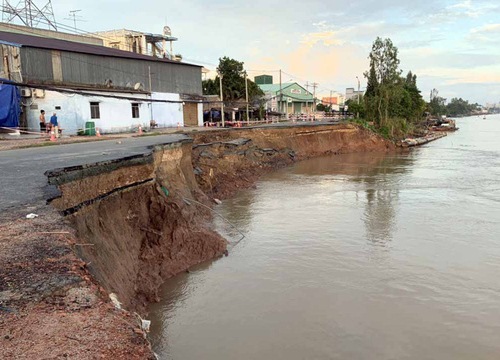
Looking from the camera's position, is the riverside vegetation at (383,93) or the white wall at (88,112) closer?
the white wall at (88,112)

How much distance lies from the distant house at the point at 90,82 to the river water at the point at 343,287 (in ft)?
39.0

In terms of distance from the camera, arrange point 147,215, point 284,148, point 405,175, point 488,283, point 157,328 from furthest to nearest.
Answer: point 284,148, point 405,175, point 147,215, point 488,283, point 157,328

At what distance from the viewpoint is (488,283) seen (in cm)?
927

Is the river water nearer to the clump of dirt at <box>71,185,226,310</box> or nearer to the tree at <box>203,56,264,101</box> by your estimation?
the clump of dirt at <box>71,185,226,310</box>

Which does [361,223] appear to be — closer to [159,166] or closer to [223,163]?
[159,166]

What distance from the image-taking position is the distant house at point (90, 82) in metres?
25.6

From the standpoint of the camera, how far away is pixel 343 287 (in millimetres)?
9102

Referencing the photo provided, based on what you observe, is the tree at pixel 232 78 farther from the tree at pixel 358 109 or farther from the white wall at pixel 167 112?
the tree at pixel 358 109

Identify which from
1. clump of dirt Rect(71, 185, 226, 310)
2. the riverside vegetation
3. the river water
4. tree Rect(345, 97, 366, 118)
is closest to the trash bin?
the river water

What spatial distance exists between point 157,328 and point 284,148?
87.5ft

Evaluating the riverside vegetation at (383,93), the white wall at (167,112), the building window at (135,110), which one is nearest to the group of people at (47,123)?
the building window at (135,110)

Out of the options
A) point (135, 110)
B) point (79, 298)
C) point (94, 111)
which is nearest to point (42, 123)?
point (94, 111)

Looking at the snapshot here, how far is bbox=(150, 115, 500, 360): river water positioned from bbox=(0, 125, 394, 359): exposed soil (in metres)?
0.75

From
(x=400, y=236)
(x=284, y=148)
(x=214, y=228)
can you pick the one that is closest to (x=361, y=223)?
(x=400, y=236)
